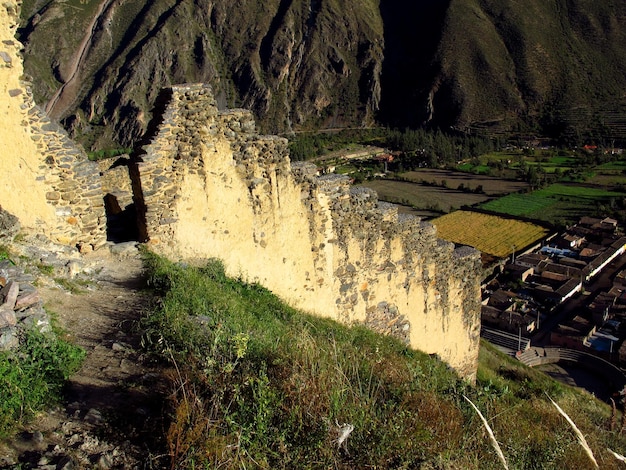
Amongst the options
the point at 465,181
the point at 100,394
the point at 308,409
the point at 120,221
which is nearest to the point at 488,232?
the point at 465,181

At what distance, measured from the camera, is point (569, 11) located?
376 ft

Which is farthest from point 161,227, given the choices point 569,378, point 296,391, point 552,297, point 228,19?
point 228,19

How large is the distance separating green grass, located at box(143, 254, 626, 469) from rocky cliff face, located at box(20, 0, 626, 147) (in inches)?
3073

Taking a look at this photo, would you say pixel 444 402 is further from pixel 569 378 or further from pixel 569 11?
pixel 569 11

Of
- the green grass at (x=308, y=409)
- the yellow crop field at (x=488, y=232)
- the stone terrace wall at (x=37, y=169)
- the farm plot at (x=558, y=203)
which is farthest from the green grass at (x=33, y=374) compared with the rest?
the farm plot at (x=558, y=203)

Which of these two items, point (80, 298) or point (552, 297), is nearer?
point (80, 298)

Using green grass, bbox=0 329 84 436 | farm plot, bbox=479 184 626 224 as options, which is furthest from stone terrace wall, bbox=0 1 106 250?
farm plot, bbox=479 184 626 224

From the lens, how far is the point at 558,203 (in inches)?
2382

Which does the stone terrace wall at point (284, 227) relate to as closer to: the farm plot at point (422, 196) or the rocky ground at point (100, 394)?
the rocky ground at point (100, 394)

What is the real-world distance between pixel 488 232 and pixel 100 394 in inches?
2020

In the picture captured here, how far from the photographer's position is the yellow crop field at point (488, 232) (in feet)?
160

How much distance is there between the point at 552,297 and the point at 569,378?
1195cm

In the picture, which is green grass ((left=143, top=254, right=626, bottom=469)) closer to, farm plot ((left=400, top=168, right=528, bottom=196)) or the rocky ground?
the rocky ground

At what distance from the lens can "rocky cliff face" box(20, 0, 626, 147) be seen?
9275 cm
